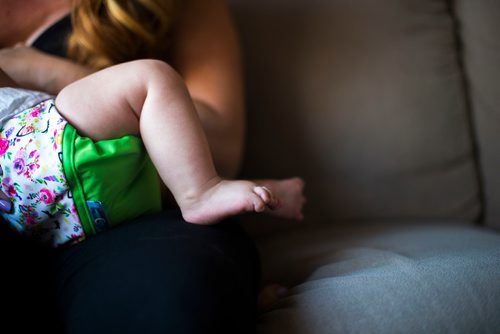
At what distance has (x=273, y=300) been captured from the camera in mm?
725

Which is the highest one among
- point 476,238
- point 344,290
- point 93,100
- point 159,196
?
point 93,100

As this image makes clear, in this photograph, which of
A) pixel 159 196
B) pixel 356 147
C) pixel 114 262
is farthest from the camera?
pixel 356 147

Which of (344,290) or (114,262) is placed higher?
(114,262)

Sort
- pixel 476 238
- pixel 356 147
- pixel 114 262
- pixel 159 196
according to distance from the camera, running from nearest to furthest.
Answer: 1. pixel 114 262
2. pixel 159 196
3. pixel 476 238
4. pixel 356 147

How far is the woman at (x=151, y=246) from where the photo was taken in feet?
1.62

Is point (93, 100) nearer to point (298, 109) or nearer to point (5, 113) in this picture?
point (5, 113)

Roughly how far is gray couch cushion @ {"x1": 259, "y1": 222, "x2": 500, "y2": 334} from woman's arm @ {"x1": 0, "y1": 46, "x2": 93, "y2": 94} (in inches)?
19.7

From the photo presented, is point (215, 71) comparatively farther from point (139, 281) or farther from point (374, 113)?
point (139, 281)

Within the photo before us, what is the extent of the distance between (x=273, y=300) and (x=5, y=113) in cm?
47

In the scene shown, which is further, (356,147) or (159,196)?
(356,147)

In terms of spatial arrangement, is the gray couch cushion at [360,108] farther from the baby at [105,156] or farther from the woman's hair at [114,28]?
the baby at [105,156]

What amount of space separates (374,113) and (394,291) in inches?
18.2

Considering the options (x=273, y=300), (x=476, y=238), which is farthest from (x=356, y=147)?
(x=273, y=300)

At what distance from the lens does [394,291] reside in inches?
22.9
